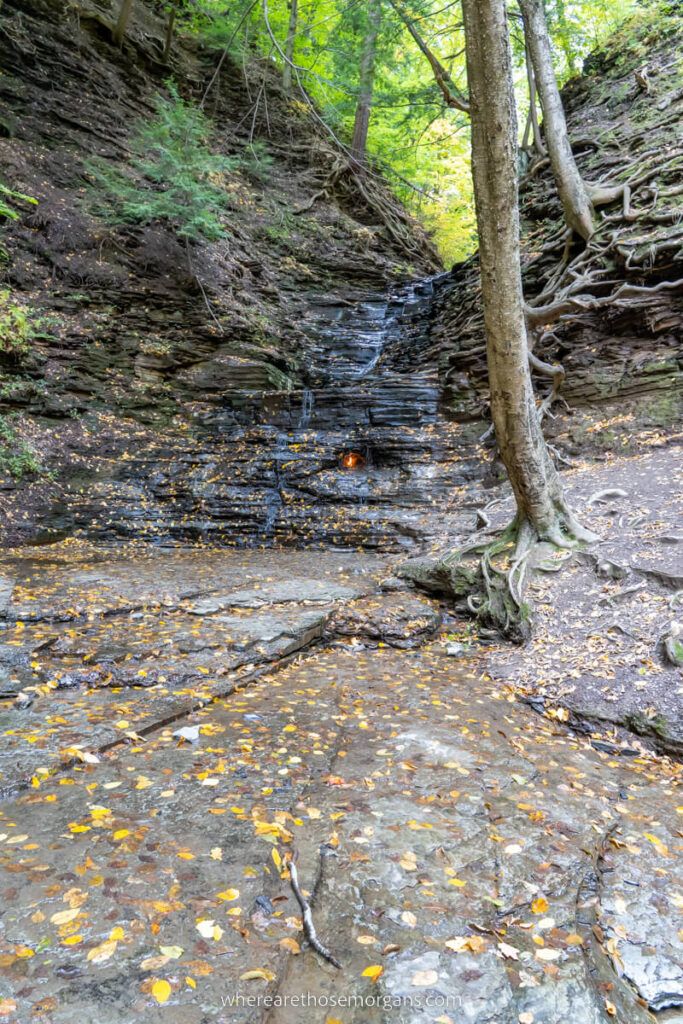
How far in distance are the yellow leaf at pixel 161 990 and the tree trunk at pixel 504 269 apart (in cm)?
535

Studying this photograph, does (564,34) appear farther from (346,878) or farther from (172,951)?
(172,951)

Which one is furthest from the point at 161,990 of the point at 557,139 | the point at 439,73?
the point at 557,139

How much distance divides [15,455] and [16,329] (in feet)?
8.03

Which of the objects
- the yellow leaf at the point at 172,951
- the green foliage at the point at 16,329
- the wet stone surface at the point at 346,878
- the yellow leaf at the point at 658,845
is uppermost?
the green foliage at the point at 16,329

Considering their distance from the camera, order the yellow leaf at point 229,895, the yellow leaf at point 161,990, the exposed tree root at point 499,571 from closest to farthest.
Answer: the yellow leaf at point 161,990, the yellow leaf at point 229,895, the exposed tree root at point 499,571

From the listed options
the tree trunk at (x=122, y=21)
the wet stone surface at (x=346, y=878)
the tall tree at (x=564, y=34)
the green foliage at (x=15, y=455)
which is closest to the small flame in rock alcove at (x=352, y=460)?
the green foliage at (x=15, y=455)

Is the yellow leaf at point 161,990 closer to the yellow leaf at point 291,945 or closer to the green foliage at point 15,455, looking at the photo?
the yellow leaf at point 291,945

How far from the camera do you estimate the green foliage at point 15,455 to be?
9.36m

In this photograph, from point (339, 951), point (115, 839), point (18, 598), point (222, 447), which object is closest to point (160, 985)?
point (339, 951)

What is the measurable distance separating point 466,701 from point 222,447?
26.6 ft

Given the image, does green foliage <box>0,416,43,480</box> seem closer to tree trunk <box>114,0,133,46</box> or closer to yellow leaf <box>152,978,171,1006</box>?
yellow leaf <box>152,978,171,1006</box>

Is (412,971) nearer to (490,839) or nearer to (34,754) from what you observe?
Answer: (490,839)

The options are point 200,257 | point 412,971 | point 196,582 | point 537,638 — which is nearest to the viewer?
point 412,971

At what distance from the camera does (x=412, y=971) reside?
2008 millimetres
